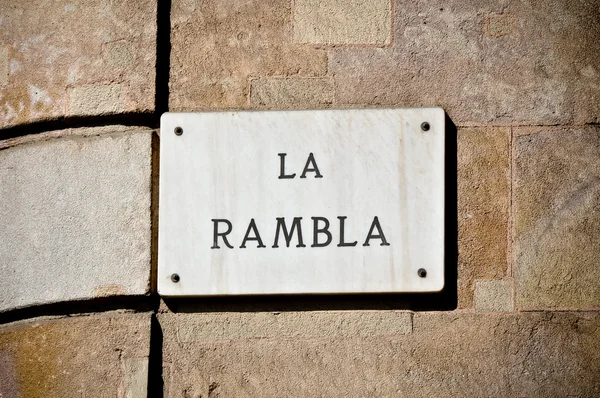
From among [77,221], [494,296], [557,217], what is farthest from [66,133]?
[557,217]

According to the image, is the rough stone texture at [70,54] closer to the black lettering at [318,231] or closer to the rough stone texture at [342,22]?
the rough stone texture at [342,22]

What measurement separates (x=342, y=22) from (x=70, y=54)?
2.71 feet

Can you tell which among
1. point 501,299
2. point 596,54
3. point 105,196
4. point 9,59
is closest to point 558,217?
point 501,299

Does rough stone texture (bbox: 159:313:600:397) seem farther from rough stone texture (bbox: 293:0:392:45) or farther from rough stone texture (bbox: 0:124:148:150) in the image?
rough stone texture (bbox: 293:0:392:45)

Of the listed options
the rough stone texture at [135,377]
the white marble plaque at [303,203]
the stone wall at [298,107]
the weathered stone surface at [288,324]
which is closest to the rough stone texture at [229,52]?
the stone wall at [298,107]

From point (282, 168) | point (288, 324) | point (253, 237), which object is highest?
point (282, 168)

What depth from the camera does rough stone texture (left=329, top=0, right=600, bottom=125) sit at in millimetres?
2570

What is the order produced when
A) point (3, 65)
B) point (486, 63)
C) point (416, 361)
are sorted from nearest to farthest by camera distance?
1. point (416, 361)
2. point (486, 63)
3. point (3, 65)

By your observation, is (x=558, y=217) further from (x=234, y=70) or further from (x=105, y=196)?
(x=105, y=196)

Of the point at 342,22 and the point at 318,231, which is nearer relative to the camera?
the point at 318,231

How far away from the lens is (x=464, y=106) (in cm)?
259

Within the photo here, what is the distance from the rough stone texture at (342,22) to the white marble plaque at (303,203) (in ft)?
0.78

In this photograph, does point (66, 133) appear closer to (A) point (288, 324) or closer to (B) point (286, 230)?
(B) point (286, 230)

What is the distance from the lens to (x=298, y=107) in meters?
2.61
